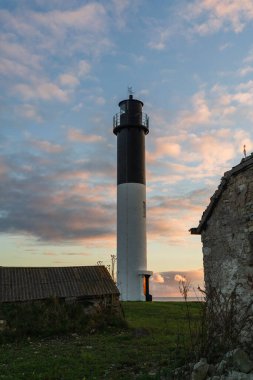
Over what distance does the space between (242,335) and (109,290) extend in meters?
8.14

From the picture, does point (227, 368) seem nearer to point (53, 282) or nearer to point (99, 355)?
point (99, 355)

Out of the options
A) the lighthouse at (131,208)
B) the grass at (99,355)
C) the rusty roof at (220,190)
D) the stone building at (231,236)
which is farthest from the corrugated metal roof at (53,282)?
the lighthouse at (131,208)

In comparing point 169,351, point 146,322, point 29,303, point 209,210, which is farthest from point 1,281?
point 209,210

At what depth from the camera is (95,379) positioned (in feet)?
27.6

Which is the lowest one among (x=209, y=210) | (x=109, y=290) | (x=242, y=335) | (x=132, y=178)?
(x=242, y=335)

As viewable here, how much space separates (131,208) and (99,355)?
19113mm

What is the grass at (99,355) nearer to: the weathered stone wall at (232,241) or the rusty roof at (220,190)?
the weathered stone wall at (232,241)

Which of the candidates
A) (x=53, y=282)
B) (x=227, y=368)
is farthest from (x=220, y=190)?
(x=53, y=282)

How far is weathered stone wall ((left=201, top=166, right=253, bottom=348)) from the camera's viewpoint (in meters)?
9.89

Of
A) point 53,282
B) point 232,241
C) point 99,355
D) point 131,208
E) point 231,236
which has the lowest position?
point 99,355

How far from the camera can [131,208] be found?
29.5 m

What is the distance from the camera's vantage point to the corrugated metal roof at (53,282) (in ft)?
50.6

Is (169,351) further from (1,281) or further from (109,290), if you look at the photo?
(1,281)

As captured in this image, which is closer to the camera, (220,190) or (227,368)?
(227,368)
